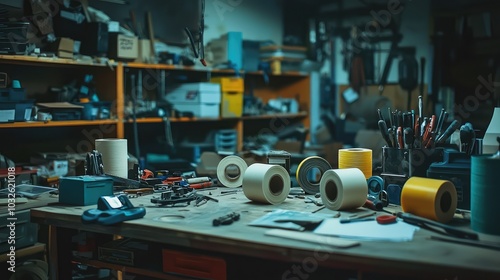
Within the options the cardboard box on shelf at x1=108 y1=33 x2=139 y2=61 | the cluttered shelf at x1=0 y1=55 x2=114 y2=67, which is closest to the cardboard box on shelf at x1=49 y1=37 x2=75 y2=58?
the cluttered shelf at x1=0 y1=55 x2=114 y2=67

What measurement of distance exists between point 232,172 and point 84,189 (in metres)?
0.61

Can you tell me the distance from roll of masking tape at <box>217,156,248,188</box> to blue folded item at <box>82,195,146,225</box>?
53cm

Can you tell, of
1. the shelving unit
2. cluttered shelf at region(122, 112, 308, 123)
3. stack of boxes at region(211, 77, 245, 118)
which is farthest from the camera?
stack of boxes at region(211, 77, 245, 118)

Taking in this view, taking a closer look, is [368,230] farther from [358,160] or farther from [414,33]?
[414,33]

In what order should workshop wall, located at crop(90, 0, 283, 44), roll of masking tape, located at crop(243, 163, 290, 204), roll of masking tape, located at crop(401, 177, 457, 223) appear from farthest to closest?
workshop wall, located at crop(90, 0, 283, 44) < roll of masking tape, located at crop(243, 163, 290, 204) < roll of masking tape, located at crop(401, 177, 457, 223)

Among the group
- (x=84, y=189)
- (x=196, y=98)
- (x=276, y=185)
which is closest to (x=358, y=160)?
(x=276, y=185)

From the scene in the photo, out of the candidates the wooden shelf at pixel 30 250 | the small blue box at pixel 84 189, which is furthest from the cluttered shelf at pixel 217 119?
the small blue box at pixel 84 189

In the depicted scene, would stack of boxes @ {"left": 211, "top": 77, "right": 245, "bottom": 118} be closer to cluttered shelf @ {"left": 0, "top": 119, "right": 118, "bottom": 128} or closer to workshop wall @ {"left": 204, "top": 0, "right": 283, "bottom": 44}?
workshop wall @ {"left": 204, "top": 0, "right": 283, "bottom": 44}

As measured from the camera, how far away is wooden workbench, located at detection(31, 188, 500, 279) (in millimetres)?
1104

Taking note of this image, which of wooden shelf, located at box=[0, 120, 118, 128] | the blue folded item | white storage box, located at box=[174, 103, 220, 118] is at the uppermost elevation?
white storage box, located at box=[174, 103, 220, 118]

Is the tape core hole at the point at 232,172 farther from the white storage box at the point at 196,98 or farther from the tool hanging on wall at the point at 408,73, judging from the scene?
the tool hanging on wall at the point at 408,73

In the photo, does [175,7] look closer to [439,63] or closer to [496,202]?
[439,63]

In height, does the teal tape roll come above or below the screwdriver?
above

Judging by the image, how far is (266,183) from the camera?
5.58 feet
